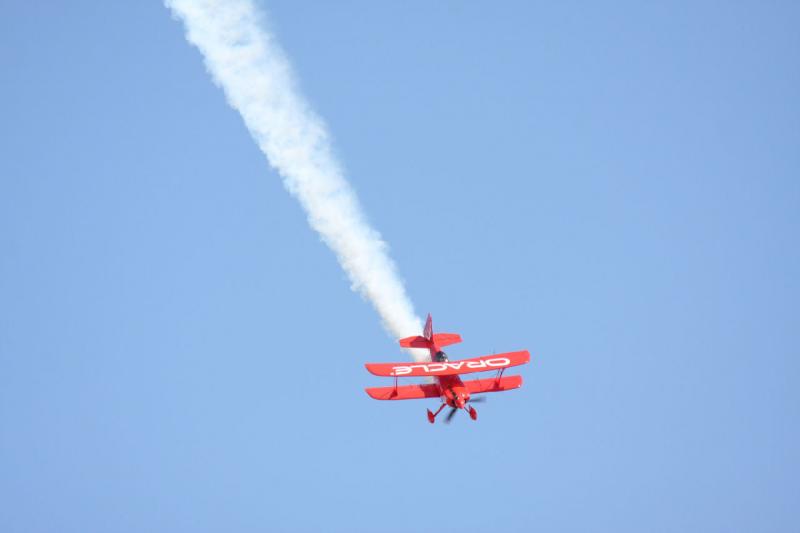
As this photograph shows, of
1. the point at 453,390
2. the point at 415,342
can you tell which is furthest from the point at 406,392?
the point at 415,342

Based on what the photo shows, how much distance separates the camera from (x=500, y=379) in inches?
2136

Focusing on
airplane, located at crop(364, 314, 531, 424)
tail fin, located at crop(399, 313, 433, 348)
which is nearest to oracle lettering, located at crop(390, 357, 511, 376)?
airplane, located at crop(364, 314, 531, 424)

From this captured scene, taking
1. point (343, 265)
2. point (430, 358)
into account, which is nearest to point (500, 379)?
point (430, 358)

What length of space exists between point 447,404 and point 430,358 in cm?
394

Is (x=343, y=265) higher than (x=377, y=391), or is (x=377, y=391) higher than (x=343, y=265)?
(x=343, y=265)

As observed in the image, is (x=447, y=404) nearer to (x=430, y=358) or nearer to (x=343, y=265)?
(x=430, y=358)

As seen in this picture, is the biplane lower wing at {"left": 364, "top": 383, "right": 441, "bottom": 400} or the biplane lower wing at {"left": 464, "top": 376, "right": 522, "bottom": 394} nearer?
the biplane lower wing at {"left": 364, "top": 383, "right": 441, "bottom": 400}

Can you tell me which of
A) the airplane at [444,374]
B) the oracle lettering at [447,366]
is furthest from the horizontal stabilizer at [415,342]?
the oracle lettering at [447,366]

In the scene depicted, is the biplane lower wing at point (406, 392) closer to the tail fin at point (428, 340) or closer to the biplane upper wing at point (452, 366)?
the biplane upper wing at point (452, 366)

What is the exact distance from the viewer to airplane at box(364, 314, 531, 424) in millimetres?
Answer: 50719

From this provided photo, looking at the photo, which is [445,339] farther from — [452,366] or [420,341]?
[452,366]

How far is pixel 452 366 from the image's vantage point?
51.8 meters

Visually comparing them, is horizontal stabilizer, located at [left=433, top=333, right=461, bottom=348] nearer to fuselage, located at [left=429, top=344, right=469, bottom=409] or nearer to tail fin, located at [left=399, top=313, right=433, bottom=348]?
tail fin, located at [left=399, top=313, right=433, bottom=348]

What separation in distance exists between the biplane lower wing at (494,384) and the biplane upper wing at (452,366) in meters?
1.22
